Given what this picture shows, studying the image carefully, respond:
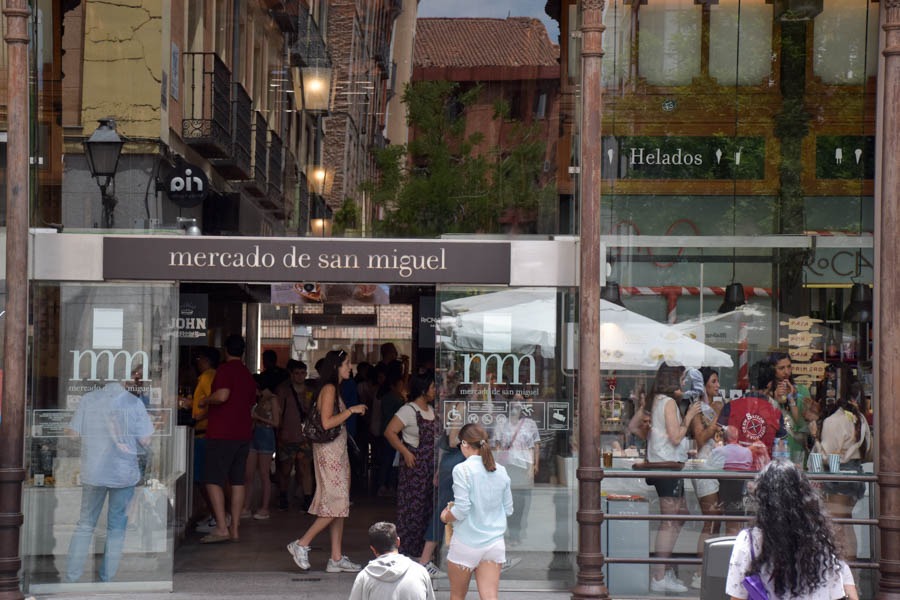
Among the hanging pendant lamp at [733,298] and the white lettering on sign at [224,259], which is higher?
the white lettering on sign at [224,259]

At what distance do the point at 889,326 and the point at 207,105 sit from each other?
6.00 m

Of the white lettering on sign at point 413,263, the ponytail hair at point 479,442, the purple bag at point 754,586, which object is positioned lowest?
the purple bag at point 754,586

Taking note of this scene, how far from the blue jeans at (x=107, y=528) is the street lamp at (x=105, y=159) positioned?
221cm

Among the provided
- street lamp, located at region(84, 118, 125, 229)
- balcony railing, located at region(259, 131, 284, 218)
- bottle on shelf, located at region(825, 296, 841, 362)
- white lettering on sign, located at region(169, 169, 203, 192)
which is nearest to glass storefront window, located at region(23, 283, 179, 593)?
street lamp, located at region(84, 118, 125, 229)

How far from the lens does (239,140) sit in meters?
11.7

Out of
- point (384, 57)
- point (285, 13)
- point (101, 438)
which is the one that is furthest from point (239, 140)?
point (101, 438)

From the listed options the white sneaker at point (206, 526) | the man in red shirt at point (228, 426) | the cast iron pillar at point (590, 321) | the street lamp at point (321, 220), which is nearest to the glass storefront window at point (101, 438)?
the street lamp at point (321, 220)

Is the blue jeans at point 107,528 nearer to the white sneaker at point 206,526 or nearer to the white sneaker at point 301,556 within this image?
the white sneaker at point 301,556

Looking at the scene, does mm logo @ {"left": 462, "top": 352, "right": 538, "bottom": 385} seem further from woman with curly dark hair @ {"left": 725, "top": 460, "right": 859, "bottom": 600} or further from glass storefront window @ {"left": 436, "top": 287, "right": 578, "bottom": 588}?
woman with curly dark hair @ {"left": 725, "top": 460, "right": 859, "bottom": 600}

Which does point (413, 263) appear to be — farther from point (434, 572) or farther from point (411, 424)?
point (434, 572)

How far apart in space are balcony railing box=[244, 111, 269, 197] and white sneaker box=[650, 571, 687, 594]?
4691 millimetres

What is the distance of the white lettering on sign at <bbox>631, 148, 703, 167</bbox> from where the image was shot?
11.3 metres

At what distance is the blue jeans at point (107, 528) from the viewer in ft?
35.1

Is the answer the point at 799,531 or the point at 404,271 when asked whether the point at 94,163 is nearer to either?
the point at 404,271
